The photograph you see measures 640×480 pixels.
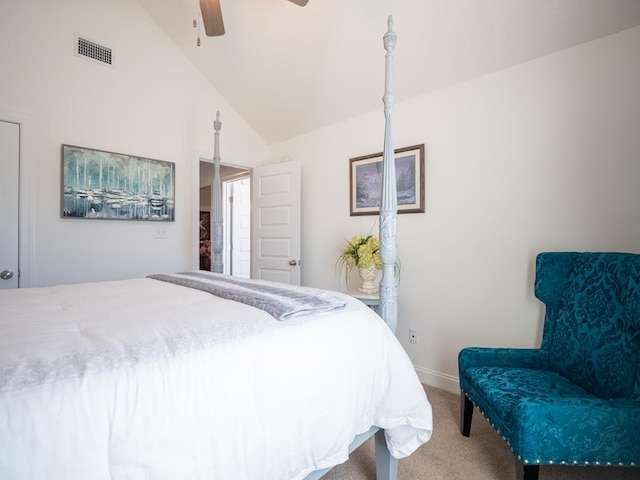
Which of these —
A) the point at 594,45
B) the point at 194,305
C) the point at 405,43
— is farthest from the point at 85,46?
the point at 594,45

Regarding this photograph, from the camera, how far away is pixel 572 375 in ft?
5.34

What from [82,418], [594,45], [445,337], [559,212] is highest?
[594,45]

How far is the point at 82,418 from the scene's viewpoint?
0.61 meters

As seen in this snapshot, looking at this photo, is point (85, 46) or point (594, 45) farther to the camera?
point (85, 46)

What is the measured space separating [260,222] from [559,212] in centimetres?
285

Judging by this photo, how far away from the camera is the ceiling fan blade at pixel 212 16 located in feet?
6.26

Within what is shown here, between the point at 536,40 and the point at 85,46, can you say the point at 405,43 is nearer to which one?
the point at 536,40

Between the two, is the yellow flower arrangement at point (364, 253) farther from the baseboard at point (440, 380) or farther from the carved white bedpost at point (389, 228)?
the carved white bedpost at point (389, 228)

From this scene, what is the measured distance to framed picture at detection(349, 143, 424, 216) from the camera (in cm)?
263

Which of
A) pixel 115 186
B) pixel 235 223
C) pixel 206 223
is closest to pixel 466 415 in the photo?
pixel 115 186

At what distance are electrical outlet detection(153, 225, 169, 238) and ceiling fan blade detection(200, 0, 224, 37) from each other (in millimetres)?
1748

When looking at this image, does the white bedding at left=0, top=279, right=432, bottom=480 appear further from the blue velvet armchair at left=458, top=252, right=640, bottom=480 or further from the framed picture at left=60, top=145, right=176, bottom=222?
the framed picture at left=60, top=145, right=176, bottom=222

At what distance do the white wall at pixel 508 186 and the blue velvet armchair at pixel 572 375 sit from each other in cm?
31

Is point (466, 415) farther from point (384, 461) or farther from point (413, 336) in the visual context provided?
point (413, 336)
